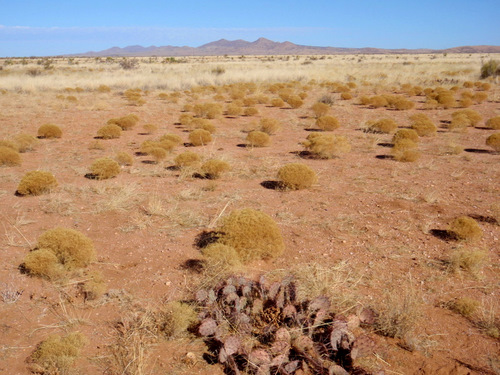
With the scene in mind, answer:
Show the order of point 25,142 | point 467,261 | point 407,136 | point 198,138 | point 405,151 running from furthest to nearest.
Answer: point 198,138 → point 407,136 → point 25,142 → point 405,151 → point 467,261

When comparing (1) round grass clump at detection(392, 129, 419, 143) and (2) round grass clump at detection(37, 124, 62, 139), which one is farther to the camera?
(2) round grass clump at detection(37, 124, 62, 139)

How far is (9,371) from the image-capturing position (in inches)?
118

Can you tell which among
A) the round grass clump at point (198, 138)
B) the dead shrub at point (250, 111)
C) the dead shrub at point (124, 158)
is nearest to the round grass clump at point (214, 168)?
the dead shrub at point (124, 158)

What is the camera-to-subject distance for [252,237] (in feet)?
15.2

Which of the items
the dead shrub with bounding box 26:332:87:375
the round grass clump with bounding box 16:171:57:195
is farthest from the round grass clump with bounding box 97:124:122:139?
the dead shrub with bounding box 26:332:87:375

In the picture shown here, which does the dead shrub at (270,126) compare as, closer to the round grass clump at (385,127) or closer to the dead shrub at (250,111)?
the round grass clump at (385,127)

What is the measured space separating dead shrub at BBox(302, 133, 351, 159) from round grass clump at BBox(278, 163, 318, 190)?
2443mm

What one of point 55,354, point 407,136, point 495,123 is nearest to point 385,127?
point 407,136

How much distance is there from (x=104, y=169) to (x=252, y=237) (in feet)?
14.7

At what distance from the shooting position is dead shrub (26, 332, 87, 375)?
9.76 feet

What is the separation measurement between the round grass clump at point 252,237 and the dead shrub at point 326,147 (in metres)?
5.06

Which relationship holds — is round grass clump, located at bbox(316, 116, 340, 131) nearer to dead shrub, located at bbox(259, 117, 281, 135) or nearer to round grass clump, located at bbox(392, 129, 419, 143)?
dead shrub, located at bbox(259, 117, 281, 135)

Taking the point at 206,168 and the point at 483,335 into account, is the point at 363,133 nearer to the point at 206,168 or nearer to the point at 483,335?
the point at 206,168

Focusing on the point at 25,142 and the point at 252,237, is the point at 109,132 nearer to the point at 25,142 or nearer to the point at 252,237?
the point at 25,142
